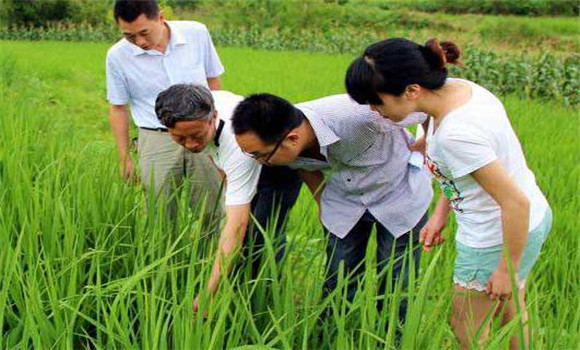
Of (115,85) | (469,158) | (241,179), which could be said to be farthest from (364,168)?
(115,85)

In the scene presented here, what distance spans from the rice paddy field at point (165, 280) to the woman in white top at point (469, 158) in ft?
0.32

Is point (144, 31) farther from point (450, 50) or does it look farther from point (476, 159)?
point (476, 159)

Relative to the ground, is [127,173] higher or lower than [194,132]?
lower

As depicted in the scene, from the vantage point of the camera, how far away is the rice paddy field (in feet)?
4.47

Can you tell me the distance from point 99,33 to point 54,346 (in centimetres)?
1986

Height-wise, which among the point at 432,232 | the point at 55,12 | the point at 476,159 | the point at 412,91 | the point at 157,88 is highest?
the point at 412,91

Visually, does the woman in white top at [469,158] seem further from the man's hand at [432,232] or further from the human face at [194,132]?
the human face at [194,132]

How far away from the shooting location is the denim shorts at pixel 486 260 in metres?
1.73

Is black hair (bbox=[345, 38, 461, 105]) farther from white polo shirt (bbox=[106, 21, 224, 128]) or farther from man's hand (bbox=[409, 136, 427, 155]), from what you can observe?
white polo shirt (bbox=[106, 21, 224, 128])

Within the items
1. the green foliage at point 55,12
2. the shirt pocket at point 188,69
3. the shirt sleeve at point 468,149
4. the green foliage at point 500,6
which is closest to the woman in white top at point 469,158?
the shirt sleeve at point 468,149

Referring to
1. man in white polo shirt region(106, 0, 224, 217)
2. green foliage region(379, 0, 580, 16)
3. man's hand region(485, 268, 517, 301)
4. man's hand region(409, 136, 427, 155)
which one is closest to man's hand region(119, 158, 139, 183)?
man in white polo shirt region(106, 0, 224, 217)

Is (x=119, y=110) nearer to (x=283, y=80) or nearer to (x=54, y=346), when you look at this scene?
(x=54, y=346)

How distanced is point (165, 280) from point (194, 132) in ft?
1.48

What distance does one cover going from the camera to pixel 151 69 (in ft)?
9.12
